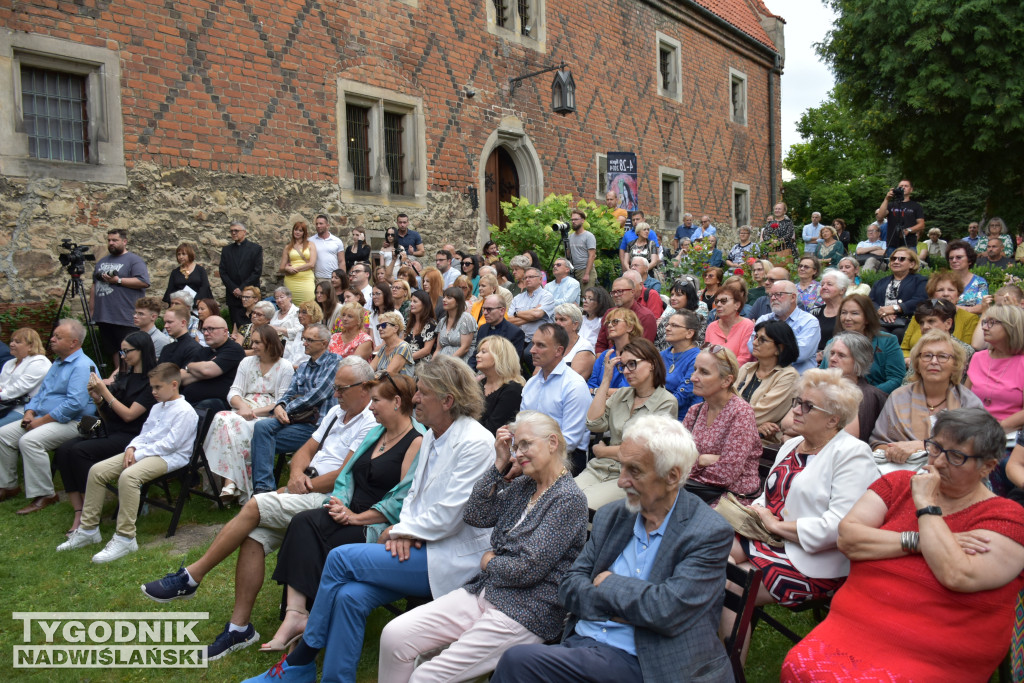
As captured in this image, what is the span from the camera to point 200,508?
665cm

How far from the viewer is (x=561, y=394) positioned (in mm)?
5395

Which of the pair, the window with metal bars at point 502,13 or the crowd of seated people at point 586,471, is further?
the window with metal bars at point 502,13

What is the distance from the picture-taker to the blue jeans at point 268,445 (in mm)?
6379

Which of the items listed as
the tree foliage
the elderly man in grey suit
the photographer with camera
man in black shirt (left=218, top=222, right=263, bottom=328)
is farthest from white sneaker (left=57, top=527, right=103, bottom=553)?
the tree foliage

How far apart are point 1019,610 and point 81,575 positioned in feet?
18.1

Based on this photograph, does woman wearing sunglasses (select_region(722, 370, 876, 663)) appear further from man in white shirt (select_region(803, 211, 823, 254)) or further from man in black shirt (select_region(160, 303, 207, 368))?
man in white shirt (select_region(803, 211, 823, 254))

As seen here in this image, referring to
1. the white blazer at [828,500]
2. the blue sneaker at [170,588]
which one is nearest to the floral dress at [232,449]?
the blue sneaker at [170,588]

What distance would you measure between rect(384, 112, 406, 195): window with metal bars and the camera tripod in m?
5.43

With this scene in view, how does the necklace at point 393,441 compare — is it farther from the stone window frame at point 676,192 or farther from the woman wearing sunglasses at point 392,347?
the stone window frame at point 676,192

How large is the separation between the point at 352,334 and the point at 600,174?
11428mm

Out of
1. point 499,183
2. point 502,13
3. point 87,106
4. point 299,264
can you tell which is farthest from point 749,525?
point 502,13

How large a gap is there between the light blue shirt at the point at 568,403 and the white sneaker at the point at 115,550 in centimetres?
310

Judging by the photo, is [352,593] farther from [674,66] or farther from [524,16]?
[674,66]

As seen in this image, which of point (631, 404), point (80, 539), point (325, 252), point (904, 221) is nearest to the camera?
point (631, 404)
